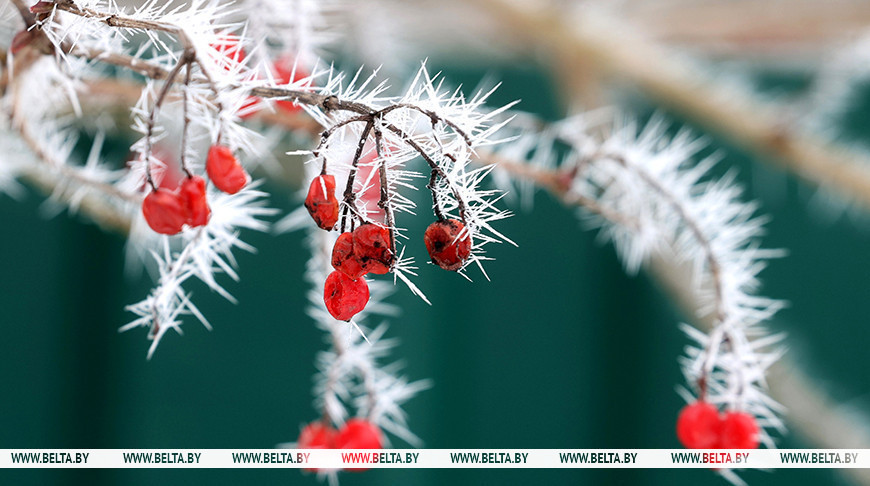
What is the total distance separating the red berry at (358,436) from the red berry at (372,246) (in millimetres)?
116

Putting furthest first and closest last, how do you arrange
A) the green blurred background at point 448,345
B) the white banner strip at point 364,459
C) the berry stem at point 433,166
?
the green blurred background at point 448,345
the white banner strip at point 364,459
the berry stem at point 433,166

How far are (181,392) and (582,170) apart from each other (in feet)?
1.54

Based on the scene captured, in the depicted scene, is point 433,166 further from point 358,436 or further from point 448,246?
point 358,436

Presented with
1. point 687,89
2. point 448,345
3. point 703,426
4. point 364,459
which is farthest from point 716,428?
point 448,345

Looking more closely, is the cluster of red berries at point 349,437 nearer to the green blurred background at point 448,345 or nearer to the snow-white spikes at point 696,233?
the snow-white spikes at point 696,233

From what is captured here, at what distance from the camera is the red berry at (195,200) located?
14 centimetres

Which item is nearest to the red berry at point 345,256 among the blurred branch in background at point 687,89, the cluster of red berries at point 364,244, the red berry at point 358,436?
the cluster of red berries at point 364,244

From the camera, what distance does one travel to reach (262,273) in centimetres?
63

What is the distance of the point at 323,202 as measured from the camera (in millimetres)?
128

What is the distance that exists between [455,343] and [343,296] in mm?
612

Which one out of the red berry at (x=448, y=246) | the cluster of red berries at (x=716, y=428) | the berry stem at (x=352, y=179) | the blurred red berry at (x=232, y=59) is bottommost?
the red berry at (x=448, y=246)

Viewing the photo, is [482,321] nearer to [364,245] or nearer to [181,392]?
[181,392]

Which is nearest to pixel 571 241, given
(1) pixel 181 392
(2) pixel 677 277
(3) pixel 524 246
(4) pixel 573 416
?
(3) pixel 524 246

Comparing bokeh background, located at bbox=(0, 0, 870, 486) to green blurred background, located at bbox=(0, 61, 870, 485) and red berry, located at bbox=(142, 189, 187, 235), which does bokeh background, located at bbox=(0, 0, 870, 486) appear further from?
red berry, located at bbox=(142, 189, 187, 235)
